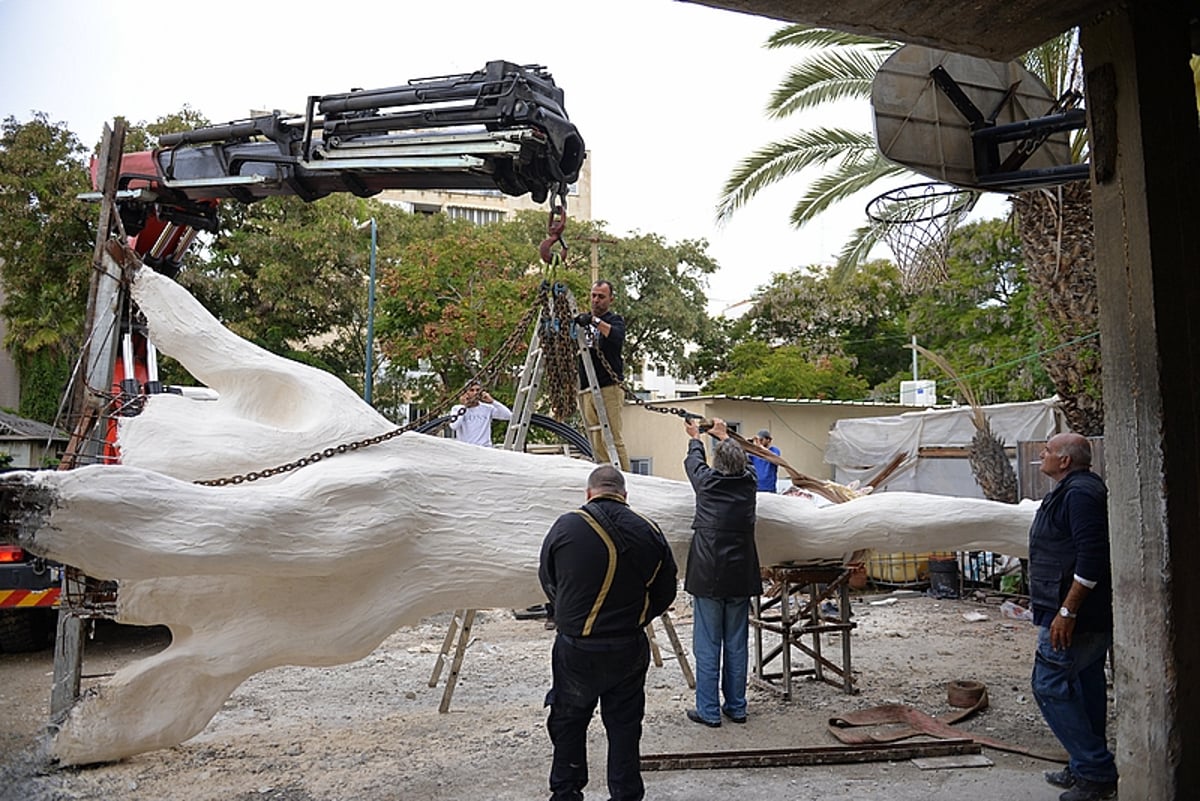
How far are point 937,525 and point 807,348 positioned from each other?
22009 mm

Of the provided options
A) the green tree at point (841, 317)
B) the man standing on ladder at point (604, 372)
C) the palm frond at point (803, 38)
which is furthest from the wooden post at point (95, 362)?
the green tree at point (841, 317)

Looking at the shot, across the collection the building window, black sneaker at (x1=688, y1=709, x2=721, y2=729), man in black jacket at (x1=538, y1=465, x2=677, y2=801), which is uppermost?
the building window

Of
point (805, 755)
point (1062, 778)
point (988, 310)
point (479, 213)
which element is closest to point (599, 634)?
point (805, 755)

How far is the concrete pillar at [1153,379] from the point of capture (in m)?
3.50

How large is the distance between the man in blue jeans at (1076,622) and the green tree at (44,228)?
15.1 metres

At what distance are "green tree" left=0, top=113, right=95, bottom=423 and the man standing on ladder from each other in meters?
11.8

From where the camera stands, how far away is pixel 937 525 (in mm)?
5895

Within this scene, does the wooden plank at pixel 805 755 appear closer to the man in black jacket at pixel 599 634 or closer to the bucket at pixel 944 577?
the man in black jacket at pixel 599 634

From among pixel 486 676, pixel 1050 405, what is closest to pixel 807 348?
A: pixel 1050 405

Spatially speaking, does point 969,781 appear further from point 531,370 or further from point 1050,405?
point 1050,405

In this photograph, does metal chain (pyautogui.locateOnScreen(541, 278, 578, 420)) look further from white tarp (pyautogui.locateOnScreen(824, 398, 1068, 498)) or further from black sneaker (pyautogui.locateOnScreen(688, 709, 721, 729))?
white tarp (pyautogui.locateOnScreen(824, 398, 1068, 498))

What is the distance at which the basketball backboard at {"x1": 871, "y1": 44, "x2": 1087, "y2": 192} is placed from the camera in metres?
5.52

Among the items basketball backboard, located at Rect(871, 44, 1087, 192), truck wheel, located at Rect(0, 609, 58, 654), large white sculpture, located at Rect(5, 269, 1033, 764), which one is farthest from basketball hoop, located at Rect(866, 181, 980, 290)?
truck wheel, located at Rect(0, 609, 58, 654)

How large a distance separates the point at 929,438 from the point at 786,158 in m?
6.06
